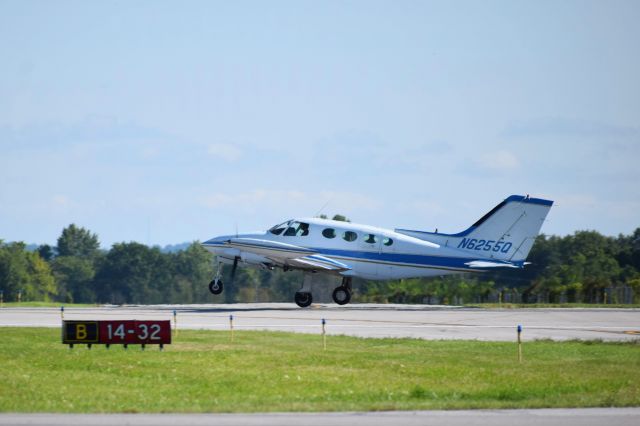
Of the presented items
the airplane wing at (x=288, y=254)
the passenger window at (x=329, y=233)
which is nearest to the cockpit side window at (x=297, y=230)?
the airplane wing at (x=288, y=254)

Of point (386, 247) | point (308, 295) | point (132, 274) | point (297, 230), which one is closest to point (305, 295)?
point (308, 295)

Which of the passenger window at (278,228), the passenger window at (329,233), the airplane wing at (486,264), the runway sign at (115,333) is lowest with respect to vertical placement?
the runway sign at (115,333)

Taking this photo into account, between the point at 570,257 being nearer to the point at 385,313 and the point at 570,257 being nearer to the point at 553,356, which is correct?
the point at 385,313

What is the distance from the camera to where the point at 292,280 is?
12444cm

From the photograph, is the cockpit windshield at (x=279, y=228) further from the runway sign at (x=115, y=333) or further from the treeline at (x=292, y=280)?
the runway sign at (x=115, y=333)

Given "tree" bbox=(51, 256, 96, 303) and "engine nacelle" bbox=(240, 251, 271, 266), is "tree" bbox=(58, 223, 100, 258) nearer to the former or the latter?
"tree" bbox=(51, 256, 96, 303)

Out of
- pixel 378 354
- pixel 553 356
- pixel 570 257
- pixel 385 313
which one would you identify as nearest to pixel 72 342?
pixel 378 354

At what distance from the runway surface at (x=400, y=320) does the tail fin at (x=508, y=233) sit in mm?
2767

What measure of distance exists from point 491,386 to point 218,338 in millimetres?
13197

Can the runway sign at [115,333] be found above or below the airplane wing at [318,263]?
below

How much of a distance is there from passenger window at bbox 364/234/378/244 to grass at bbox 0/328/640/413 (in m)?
18.4

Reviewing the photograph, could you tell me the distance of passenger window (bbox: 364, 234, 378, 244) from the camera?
56312 millimetres

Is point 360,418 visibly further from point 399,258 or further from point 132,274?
point 132,274

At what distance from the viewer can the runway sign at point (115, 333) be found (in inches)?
1276
